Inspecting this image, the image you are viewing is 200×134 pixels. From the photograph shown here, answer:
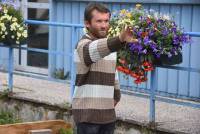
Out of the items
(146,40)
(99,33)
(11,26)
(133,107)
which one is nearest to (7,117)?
(11,26)

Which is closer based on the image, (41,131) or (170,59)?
(41,131)

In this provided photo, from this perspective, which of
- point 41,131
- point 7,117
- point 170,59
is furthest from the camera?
point 7,117

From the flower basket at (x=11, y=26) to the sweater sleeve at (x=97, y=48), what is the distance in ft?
10.9

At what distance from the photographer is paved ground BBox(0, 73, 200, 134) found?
6190mm

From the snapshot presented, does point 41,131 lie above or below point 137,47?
below

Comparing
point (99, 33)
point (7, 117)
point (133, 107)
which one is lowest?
point (7, 117)

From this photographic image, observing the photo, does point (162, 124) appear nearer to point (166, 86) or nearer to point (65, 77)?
point (166, 86)

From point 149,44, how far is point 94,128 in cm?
154

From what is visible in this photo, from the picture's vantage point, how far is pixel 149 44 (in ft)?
18.4

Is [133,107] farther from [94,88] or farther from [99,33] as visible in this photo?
[99,33]

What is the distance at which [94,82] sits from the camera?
432 centimetres

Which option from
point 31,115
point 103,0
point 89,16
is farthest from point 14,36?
point 89,16

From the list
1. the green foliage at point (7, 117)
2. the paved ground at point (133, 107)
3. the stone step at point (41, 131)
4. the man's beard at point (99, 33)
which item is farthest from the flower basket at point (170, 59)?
the green foliage at point (7, 117)

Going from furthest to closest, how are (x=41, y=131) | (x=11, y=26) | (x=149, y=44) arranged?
(x=11, y=26) < (x=149, y=44) < (x=41, y=131)
